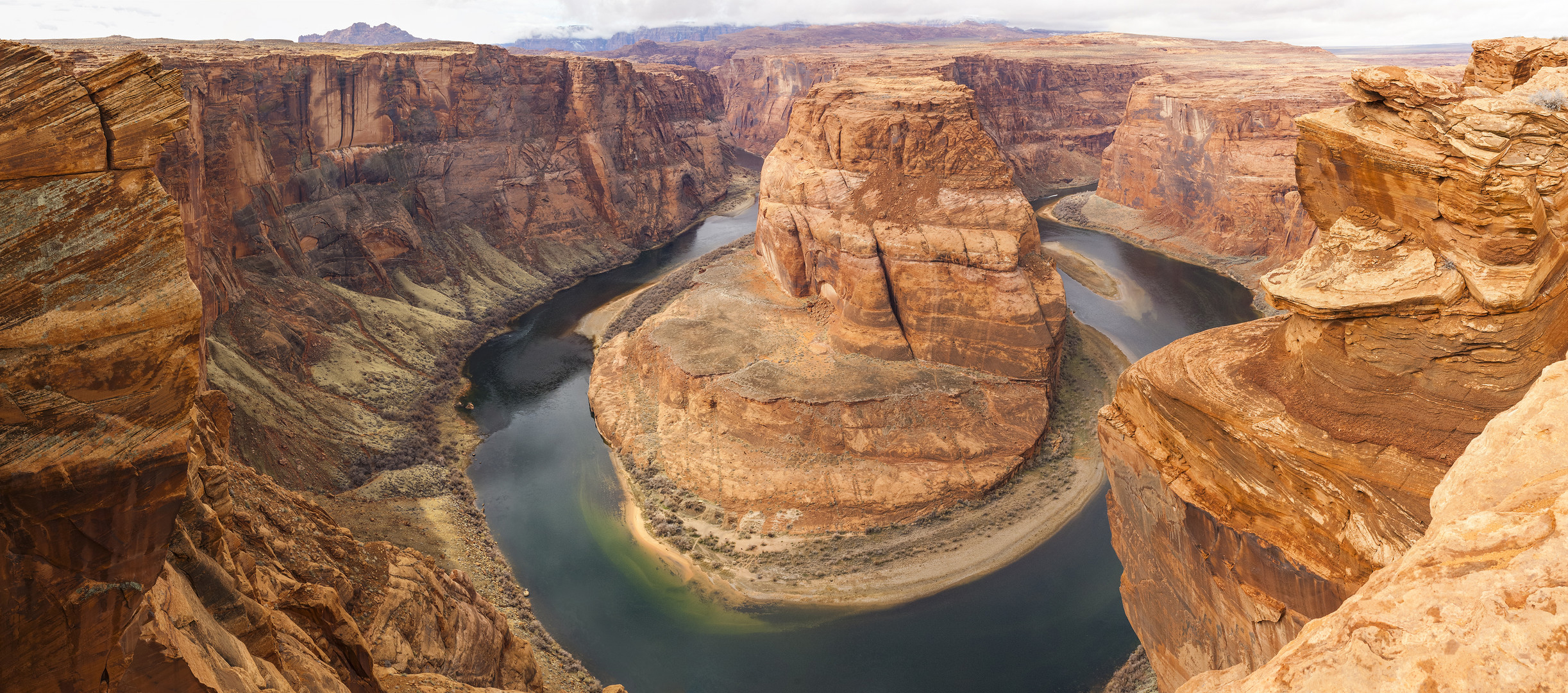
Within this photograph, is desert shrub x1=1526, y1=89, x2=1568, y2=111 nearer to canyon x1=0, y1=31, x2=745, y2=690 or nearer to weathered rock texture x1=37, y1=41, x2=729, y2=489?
canyon x1=0, y1=31, x2=745, y2=690

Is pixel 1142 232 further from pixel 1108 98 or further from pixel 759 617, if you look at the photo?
pixel 759 617

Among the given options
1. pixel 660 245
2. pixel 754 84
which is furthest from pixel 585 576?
pixel 754 84

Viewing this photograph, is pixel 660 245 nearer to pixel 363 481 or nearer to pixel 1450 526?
pixel 363 481

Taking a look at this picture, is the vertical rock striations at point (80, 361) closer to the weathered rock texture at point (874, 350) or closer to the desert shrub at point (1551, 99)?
the desert shrub at point (1551, 99)

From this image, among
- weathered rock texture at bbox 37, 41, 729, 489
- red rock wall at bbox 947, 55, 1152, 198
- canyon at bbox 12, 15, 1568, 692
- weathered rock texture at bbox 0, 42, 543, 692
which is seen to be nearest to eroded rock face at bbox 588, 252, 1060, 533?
canyon at bbox 12, 15, 1568, 692

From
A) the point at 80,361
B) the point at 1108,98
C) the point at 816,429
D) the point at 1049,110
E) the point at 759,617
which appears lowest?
the point at 759,617

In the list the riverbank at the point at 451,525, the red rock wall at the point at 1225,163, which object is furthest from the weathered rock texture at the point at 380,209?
the red rock wall at the point at 1225,163

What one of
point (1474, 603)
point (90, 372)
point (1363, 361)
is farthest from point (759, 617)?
point (1474, 603)
